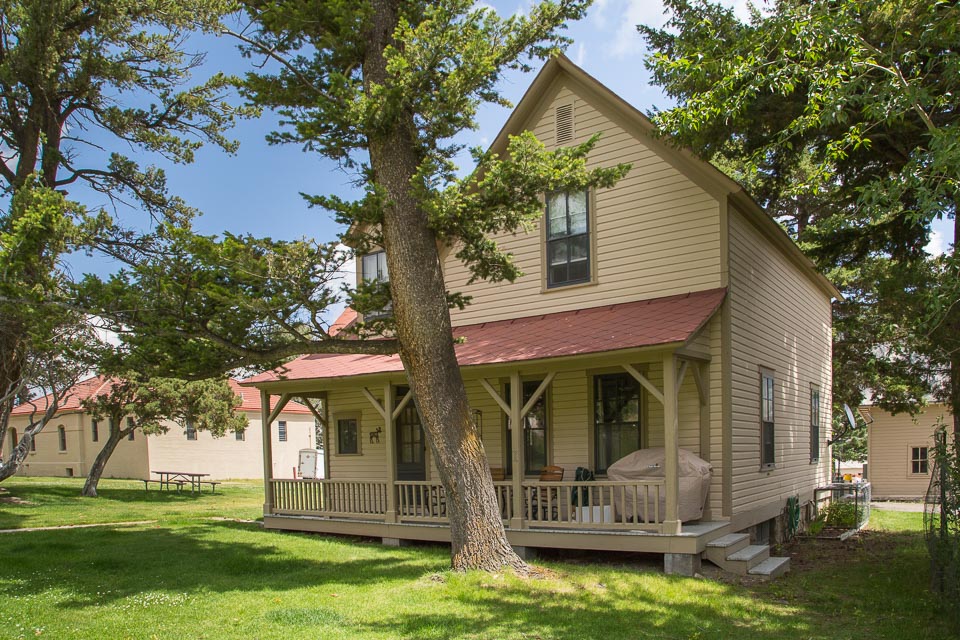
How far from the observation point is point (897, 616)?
8.06 metres

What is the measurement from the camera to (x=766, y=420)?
13.1 metres

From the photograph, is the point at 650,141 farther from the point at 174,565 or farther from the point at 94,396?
the point at 94,396

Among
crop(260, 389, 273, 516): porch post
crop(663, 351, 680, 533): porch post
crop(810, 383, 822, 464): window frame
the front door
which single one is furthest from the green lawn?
crop(810, 383, 822, 464): window frame

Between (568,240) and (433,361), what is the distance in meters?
5.00

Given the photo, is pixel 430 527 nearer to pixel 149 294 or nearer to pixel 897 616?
pixel 149 294

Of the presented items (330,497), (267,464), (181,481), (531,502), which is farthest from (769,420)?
(181,481)

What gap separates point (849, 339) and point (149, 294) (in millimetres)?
20348

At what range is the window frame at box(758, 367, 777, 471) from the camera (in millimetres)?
12805

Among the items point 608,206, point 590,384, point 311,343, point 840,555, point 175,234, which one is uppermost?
point 608,206

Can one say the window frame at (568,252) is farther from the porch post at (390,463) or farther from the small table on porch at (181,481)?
the small table on porch at (181,481)

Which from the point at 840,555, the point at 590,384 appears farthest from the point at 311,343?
the point at 840,555

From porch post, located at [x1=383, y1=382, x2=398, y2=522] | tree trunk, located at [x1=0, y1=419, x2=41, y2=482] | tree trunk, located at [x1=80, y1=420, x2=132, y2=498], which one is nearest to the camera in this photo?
porch post, located at [x1=383, y1=382, x2=398, y2=522]

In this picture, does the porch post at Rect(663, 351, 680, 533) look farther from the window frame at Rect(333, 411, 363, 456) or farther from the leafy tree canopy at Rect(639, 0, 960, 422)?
the window frame at Rect(333, 411, 363, 456)

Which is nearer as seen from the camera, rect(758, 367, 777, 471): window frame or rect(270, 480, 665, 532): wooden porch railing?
rect(270, 480, 665, 532): wooden porch railing
